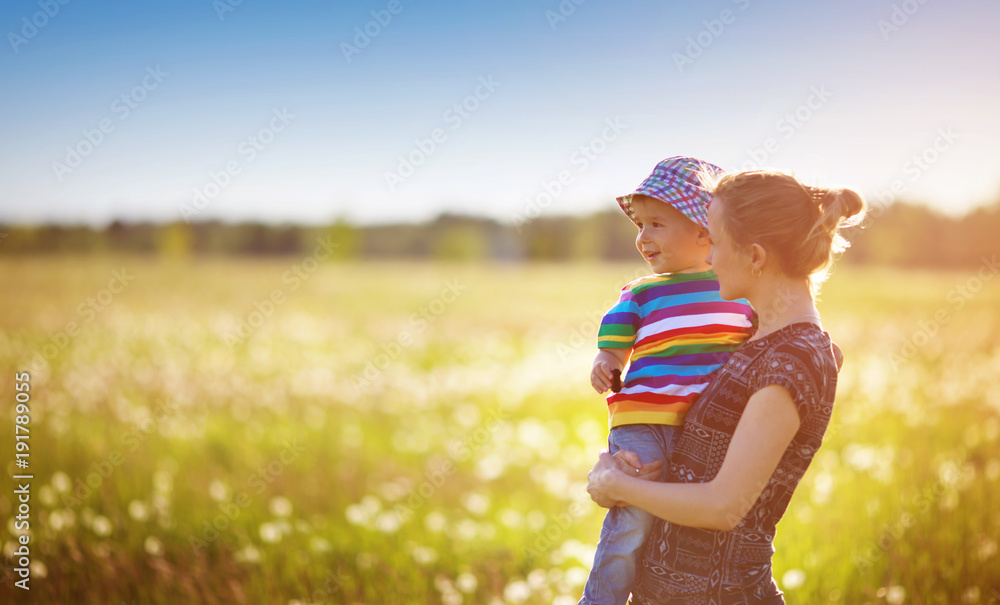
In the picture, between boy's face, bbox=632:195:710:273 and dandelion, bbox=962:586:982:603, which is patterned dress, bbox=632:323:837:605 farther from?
dandelion, bbox=962:586:982:603

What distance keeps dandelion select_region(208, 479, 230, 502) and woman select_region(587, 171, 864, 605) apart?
4.72m

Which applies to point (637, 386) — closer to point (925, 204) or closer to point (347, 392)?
point (347, 392)

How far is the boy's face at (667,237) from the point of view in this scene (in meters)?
2.23

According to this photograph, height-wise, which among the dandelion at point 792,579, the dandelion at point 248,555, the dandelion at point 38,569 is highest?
the dandelion at point 792,579

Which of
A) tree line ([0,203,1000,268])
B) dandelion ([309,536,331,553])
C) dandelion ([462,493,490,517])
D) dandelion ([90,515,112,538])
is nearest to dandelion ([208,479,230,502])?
dandelion ([90,515,112,538])

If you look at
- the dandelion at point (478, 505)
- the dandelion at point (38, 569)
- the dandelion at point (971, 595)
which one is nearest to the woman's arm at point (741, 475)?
the dandelion at point (971, 595)

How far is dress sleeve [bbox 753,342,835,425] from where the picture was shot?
1.92 metres

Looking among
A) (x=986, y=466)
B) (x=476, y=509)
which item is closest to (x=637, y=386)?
(x=476, y=509)

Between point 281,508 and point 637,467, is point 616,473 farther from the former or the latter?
point 281,508

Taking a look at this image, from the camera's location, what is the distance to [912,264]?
117 feet

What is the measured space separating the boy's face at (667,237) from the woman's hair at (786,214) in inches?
8.8

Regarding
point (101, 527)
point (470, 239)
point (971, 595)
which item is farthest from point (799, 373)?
point (470, 239)

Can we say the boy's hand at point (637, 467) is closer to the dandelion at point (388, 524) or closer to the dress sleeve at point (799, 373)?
the dress sleeve at point (799, 373)

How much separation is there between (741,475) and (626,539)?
1.49 feet
